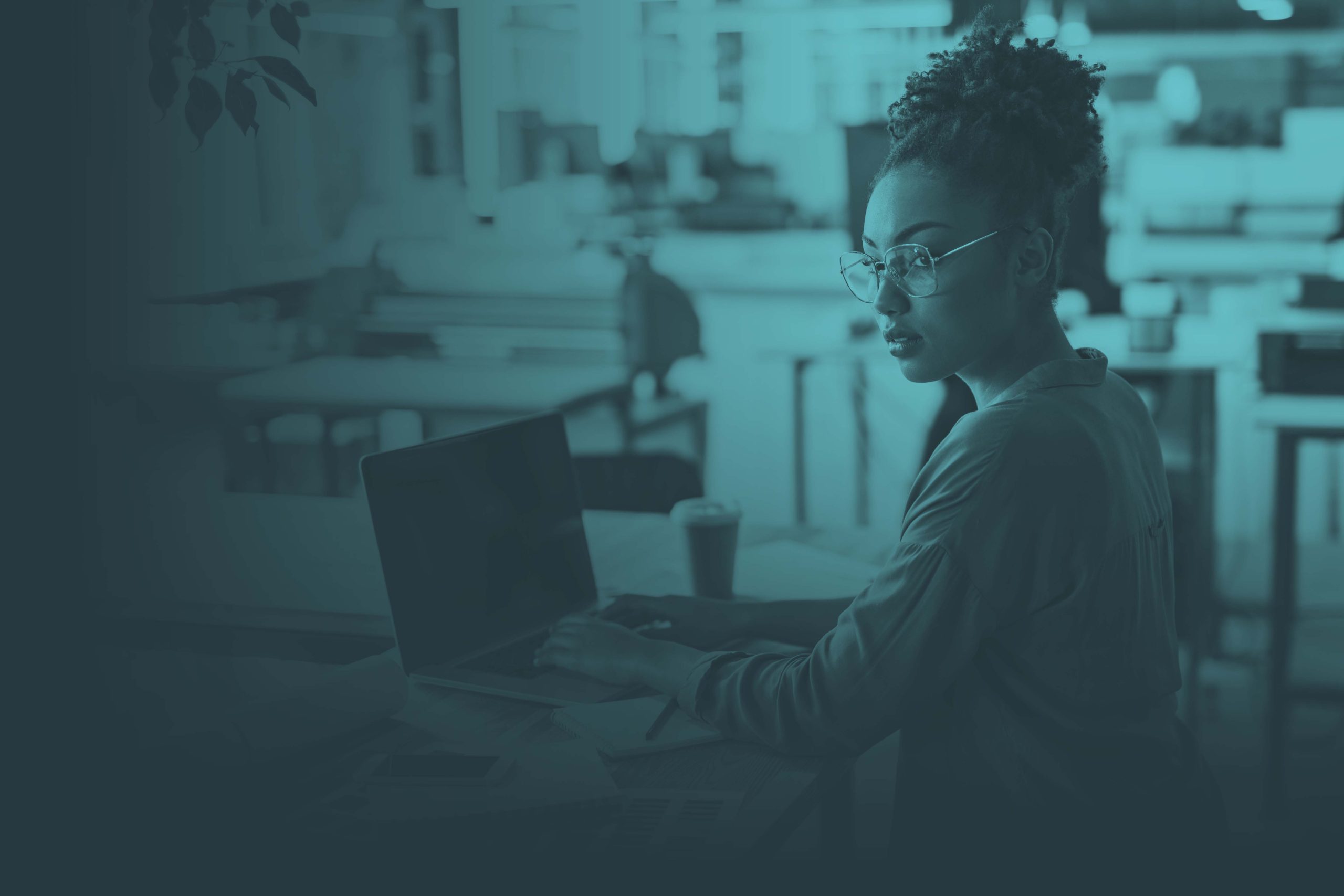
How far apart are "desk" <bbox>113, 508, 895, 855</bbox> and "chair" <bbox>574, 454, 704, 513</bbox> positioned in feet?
0.82

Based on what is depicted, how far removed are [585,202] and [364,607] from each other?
6.46 m

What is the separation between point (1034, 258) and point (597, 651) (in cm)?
52

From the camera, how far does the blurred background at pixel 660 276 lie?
85.4 inches

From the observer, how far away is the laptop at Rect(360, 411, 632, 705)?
115 cm

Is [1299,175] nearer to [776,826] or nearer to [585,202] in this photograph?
[585,202]

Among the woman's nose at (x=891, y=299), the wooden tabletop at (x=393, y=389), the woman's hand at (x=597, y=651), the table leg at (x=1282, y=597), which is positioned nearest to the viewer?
the woman's nose at (x=891, y=299)

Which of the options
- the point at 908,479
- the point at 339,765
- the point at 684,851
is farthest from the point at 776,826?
the point at 908,479

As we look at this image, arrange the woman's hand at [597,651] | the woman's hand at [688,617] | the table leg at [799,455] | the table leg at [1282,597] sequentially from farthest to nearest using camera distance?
the table leg at [799,455], the table leg at [1282,597], the woman's hand at [688,617], the woman's hand at [597,651]

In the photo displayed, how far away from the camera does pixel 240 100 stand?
1351 millimetres

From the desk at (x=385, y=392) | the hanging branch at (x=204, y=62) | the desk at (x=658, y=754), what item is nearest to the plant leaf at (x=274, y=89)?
the hanging branch at (x=204, y=62)

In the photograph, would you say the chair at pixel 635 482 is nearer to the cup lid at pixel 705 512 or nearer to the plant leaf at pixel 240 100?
the cup lid at pixel 705 512

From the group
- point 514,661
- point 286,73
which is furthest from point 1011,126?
point 286,73

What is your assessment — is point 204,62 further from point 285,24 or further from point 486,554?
point 486,554

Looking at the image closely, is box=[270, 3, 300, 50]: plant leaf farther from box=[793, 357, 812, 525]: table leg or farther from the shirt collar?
box=[793, 357, 812, 525]: table leg
